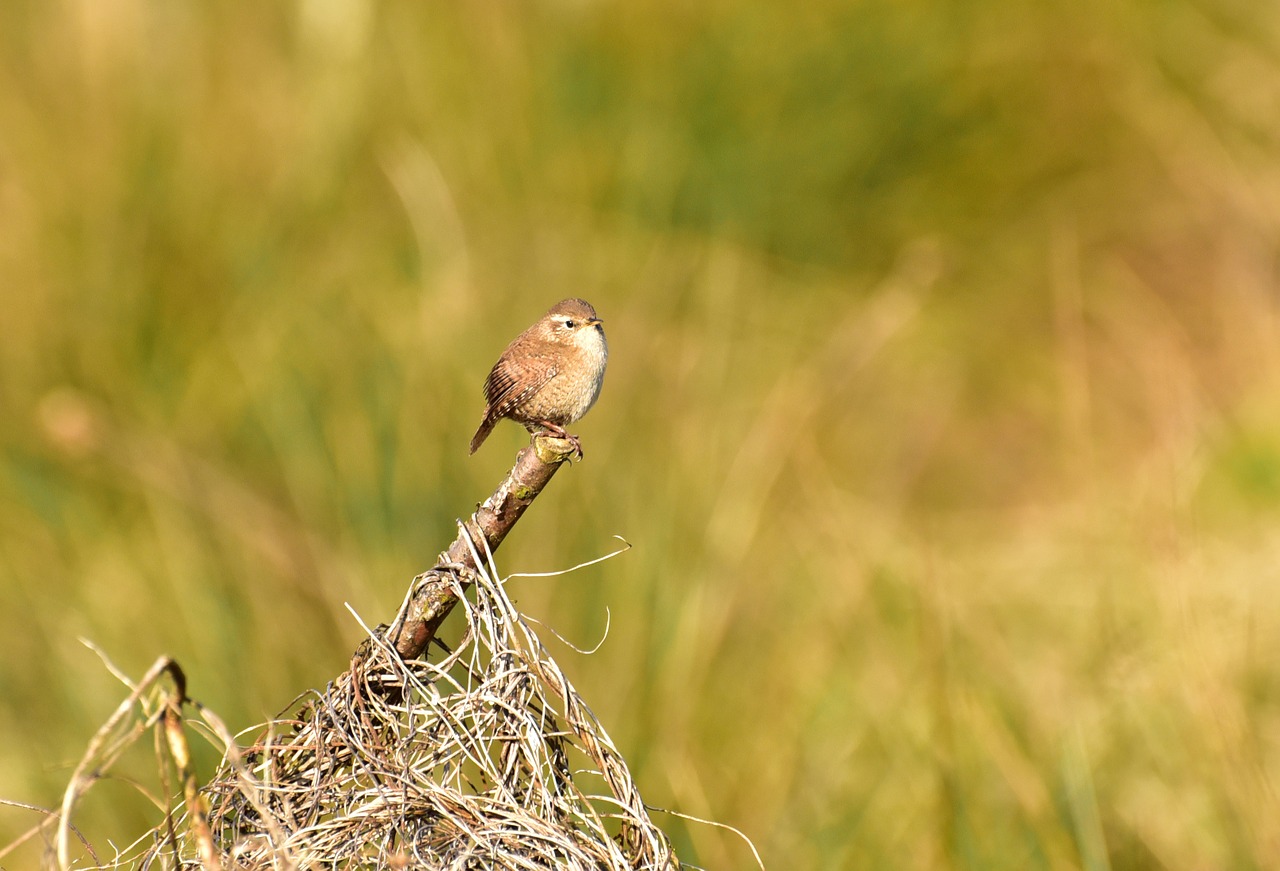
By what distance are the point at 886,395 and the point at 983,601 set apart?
197 cm

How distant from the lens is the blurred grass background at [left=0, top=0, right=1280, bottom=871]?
429cm

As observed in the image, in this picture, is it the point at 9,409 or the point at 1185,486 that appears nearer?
the point at 1185,486

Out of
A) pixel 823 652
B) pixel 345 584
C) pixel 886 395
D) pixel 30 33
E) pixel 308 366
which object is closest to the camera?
pixel 345 584

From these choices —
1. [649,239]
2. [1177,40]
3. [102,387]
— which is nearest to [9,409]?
[102,387]

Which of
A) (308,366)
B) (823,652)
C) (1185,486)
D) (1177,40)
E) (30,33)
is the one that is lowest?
(823,652)

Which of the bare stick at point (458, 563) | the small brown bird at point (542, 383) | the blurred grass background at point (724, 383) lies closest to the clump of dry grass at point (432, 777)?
the bare stick at point (458, 563)

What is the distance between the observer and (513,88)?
24.8 feet

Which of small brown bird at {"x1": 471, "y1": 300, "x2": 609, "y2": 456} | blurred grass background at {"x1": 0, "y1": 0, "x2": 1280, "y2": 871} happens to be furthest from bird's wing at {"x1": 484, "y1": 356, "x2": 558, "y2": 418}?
blurred grass background at {"x1": 0, "y1": 0, "x2": 1280, "y2": 871}

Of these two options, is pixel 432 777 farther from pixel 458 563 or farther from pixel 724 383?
pixel 724 383

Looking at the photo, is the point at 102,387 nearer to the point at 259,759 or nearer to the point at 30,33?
the point at 30,33

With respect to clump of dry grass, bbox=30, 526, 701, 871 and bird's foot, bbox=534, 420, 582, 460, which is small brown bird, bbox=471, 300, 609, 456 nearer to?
bird's foot, bbox=534, 420, 582, 460

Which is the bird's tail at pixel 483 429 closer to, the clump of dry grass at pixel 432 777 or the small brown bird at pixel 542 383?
the small brown bird at pixel 542 383

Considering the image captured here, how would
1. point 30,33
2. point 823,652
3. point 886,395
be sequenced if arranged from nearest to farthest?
point 823,652 < point 30,33 < point 886,395

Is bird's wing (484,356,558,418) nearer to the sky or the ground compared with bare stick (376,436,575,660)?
nearer to the ground
